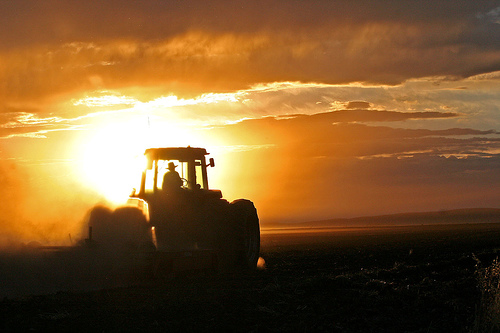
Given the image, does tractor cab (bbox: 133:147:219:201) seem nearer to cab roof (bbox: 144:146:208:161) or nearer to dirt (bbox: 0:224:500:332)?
cab roof (bbox: 144:146:208:161)

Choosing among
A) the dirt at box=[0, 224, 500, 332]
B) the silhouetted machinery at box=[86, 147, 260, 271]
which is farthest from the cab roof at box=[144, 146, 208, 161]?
the dirt at box=[0, 224, 500, 332]

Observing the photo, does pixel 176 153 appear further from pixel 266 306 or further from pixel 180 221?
pixel 266 306

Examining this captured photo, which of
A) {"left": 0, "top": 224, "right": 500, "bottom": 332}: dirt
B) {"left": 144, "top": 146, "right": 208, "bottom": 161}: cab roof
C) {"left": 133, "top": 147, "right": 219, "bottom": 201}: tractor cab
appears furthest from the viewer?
{"left": 144, "top": 146, "right": 208, "bottom": 161}: cab roof

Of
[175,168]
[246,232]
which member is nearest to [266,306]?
[175,168]

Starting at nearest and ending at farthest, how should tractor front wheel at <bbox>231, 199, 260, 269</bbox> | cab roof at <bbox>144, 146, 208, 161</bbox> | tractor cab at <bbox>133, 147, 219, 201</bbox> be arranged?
1. tractor cab at <bbox>133, 147, 219, 201</bbox>
2. cab roof at <bbox>144, 146, 208, 161</bbox>
3. tractor front wheel at <bbox>231, 199, 260, 269</bbox>

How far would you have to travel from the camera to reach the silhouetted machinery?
15.7 meters

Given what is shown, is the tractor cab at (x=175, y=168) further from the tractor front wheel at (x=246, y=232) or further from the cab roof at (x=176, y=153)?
the tractor front wheel at (x=246, y=232)

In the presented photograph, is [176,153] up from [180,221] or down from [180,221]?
up

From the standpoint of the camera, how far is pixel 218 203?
17.6 m

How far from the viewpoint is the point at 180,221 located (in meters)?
16.7

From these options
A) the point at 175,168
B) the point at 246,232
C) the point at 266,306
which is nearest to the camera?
the point at 266,306

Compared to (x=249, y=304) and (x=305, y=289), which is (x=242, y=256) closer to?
(x=305, y=289)

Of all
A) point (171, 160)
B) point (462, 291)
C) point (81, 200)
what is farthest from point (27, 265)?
point (462, 291)

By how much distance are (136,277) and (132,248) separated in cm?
75
